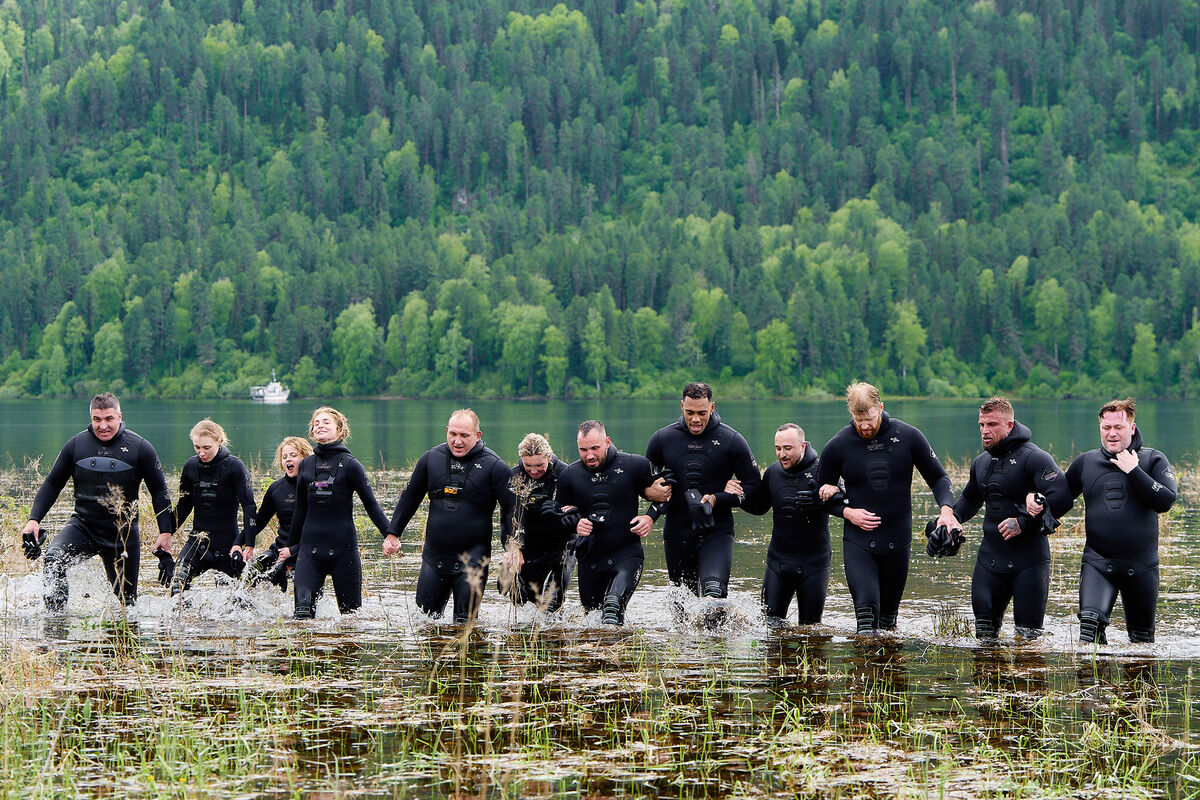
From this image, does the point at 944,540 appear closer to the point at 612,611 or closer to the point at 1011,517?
the point at 1011,517

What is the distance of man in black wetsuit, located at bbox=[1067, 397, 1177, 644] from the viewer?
466 inches

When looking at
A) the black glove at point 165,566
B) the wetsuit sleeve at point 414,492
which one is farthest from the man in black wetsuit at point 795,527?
the black glove at point 165,566

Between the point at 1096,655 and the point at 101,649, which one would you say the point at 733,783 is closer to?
the point at 1096,655

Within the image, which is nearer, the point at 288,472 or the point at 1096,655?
the point at 1096,655

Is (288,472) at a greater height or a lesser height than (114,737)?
greater

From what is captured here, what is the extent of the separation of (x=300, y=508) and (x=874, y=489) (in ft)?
18.3

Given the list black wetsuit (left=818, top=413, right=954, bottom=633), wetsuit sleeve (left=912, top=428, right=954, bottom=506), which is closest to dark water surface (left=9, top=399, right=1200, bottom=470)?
black wetsuit (left=818, top=413, right=954, bottom=633)

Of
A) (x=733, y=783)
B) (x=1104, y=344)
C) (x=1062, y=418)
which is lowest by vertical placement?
(x=733, y=783)

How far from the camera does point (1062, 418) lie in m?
84.8

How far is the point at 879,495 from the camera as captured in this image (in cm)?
1268

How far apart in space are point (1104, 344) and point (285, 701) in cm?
14080

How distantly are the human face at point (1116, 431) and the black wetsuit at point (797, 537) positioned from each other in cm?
256

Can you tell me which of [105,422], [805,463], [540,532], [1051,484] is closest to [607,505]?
[540,532]

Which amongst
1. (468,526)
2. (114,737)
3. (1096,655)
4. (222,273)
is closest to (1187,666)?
(1096,655)
